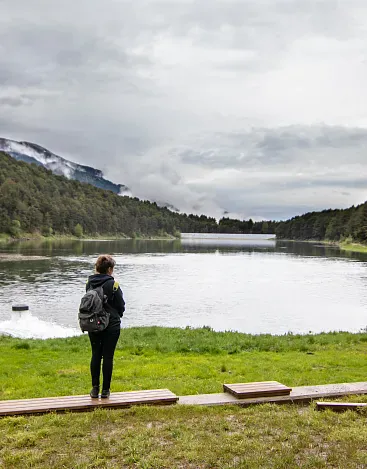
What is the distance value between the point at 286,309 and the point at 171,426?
1073 inches

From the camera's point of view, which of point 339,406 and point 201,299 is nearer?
point 339,406

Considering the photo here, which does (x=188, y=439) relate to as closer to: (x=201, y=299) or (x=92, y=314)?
(x=92, y=314)

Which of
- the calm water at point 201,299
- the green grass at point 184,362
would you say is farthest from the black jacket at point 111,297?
the calm water at point 201,299

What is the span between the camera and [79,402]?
8.20 m

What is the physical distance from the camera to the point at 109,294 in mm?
8508

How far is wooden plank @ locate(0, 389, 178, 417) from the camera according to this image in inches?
308

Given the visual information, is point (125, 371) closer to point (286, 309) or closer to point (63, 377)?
point (63, 377)

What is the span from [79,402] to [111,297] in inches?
75.2

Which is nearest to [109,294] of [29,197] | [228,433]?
[228,433]

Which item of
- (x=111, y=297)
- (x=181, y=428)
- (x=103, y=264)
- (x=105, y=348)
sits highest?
(x=103, y=264)

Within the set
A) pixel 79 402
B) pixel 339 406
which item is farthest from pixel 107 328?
pixel 339 406

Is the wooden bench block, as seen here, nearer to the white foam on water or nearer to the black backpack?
the black backpack

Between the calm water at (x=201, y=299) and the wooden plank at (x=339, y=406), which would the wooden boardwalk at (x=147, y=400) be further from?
the calm water at (x=201, y=299)

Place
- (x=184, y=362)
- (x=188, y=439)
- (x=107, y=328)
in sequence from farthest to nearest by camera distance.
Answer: (x=184, y=362) → (x=107, y=328) → (x=188, y=439)
